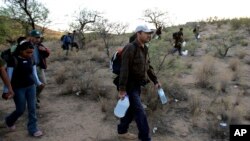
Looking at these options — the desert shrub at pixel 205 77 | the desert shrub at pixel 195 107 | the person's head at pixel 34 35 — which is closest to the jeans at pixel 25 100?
the person's head at pixel 34 35

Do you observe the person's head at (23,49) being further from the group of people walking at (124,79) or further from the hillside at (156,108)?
the hillside at (156,108)

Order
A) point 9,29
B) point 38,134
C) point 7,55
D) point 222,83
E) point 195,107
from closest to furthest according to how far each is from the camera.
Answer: point 7,55, point 38,134, point 195,107, point 222,83, point 9,29

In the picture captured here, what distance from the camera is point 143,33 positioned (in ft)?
16.2

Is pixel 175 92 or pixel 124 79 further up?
pixel 124 79

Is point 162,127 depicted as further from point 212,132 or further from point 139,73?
point 139,73

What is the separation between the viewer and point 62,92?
29.7 ft

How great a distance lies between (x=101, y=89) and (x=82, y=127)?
7.55 ft

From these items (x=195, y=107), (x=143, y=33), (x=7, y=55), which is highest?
(x=143, y=33)

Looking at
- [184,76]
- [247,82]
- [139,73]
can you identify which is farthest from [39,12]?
[139,73]

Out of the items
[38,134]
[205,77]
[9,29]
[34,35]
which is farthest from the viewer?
[9,29]

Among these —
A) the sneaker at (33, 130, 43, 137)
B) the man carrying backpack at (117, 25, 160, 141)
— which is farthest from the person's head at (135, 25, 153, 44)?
the sneaker at (33, 130, 43, 137)

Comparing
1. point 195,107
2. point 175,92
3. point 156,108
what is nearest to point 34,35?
point 156,108

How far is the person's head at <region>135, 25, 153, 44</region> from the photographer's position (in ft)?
16.1

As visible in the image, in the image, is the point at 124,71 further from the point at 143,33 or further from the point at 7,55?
the point at 7,55
